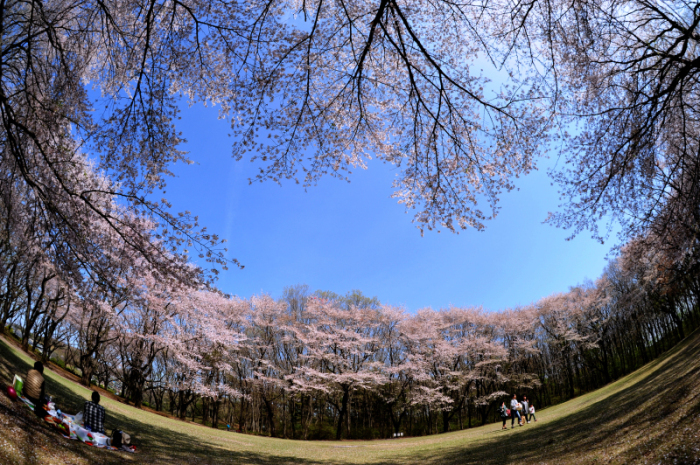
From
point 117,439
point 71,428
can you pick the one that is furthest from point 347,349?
point 71,428

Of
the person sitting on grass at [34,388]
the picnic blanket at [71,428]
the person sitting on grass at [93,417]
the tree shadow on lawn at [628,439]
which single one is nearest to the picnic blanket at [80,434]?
the picnic blanket at [71,428]

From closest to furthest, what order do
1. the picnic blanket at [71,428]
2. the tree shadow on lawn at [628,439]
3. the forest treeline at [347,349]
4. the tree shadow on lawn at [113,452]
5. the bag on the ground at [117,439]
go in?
the tree shadow on lawn at [628,439] → the tree shadow on lawn at [113,452] → the picnic blanket at [71,428] → the bag on the ground at [117,439] → the forest treeline at [347,349]

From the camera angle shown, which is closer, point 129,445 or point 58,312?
point 129,445

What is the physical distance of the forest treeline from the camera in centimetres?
2325

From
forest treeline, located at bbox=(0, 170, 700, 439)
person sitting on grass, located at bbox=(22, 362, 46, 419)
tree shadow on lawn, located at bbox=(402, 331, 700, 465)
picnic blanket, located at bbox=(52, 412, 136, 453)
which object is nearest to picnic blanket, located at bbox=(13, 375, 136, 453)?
picnic blanket, located at bbox=(52, 412, 136, 453)

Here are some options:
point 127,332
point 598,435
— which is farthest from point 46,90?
point 127,332

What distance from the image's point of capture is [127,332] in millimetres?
21984

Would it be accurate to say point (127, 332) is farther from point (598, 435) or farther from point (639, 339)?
point (639, 339)

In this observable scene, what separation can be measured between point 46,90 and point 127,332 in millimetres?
18698

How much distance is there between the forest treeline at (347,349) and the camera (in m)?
23.2

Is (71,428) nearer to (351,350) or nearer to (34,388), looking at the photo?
(34,388)

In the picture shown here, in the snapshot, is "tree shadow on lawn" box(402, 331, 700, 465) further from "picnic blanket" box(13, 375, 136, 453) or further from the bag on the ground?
"picnic blanket" box(13, 375, 136, 453)

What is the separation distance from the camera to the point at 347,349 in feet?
94.5

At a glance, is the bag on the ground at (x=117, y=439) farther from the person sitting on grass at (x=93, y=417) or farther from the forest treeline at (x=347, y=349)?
the forest treeline at (x=347, y=349)
